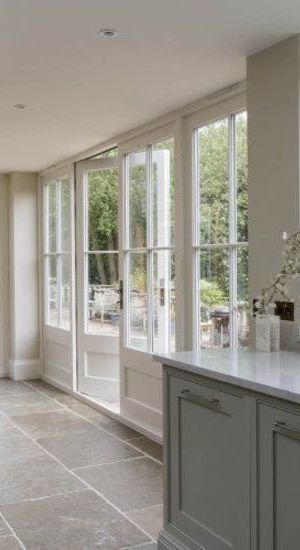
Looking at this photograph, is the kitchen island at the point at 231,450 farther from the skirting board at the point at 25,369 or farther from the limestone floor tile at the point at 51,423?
the skirting board at the point at 25,369

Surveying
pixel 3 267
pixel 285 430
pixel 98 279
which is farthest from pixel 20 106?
pixel 3 267

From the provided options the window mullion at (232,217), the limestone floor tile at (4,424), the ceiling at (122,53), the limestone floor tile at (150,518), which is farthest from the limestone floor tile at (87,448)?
the ceiling at (122,53)

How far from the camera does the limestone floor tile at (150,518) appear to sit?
10.3 feet

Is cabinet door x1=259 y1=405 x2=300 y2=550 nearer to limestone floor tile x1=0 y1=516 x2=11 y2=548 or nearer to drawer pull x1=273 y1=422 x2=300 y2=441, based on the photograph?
drawer pull x1=273 y1=422 x2=300 y2=441

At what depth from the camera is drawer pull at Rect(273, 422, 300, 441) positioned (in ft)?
6.66

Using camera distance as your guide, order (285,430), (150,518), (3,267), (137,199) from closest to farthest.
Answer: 1. (285,430)
2. (150,518)
3. (137,199)
4. (3,267)

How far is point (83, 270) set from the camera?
19.6ft

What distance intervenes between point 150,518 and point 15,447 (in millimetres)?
1545

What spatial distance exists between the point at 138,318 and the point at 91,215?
1414 mm

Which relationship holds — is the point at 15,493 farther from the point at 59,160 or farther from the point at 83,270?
the point at 59,160

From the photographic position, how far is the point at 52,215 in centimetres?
668

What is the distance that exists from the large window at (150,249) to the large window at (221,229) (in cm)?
35

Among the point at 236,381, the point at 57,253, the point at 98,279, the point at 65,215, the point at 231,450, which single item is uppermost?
the point at 65,215

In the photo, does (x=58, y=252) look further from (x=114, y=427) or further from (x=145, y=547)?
(x=145, y=547)
